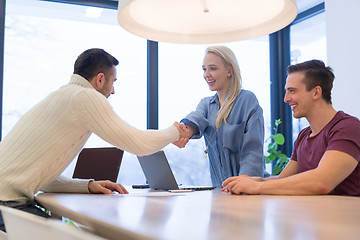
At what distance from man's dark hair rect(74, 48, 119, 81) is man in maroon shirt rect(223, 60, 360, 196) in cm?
83

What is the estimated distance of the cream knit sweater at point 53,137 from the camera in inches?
65.1

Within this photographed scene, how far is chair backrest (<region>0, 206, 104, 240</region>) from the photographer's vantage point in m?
0.54

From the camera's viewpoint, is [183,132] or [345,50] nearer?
[183,132]

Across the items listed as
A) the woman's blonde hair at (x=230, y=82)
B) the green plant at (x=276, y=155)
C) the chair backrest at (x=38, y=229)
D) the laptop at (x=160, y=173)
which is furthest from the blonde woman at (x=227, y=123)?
the green plant at (x=276, y=155)

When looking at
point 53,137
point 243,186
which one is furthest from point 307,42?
point 53,137

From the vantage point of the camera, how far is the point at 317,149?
1980mm

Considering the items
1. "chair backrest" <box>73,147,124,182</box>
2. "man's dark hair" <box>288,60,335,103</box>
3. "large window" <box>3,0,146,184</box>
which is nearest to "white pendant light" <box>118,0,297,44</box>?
"man's dark hair" <box>288,60,335,103</box>

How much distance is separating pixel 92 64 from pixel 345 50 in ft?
9.58

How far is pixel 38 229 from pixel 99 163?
92.8 inches

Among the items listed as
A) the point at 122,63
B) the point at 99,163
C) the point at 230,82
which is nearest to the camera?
the point at 230,82

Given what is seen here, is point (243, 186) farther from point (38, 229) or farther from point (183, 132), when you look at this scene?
point (38, 229)

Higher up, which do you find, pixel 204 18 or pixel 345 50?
pixel 345 50

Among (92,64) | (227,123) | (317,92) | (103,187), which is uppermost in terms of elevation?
(92,64)

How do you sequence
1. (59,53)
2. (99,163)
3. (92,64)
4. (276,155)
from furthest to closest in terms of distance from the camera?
1. (276,155)
2. (59,53)
3. (99,163)
4. (92,64)
